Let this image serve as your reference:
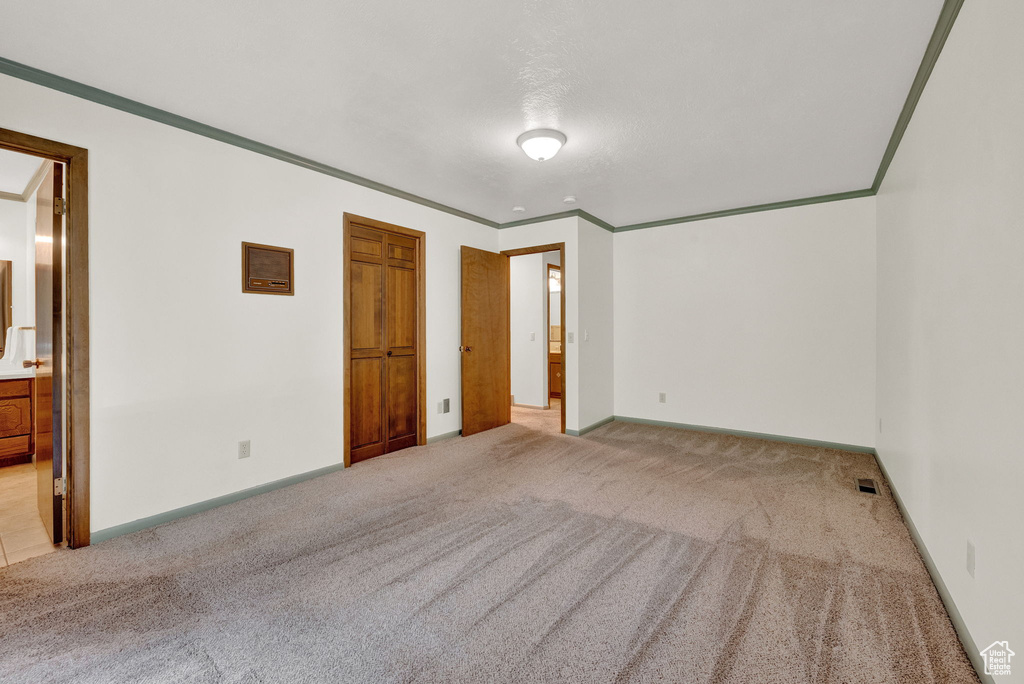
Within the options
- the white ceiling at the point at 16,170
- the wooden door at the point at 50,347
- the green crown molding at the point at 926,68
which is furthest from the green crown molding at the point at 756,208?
the white ceiling at the point at 16,170

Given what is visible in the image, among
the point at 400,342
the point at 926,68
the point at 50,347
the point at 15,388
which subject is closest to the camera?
the point at 926,68

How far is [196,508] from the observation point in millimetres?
2902

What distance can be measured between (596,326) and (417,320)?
86.1 inches

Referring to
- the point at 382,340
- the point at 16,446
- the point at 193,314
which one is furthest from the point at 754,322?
the point at 16,446

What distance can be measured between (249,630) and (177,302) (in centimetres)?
206

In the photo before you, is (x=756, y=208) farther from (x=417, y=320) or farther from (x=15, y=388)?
(x=15, y=388)

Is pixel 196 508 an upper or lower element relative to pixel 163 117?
lower

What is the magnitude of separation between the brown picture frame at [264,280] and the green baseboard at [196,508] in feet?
4.74

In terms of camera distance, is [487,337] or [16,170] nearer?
[16,170]

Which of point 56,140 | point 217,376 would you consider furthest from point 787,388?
point 56,140

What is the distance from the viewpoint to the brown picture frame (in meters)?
3.14

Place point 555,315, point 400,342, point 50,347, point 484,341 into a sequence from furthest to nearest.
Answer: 1. point 555,315
2. point 484,341
3. point 400,342
4. point 50,347

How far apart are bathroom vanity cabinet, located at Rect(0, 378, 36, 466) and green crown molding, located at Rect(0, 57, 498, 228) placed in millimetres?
2850

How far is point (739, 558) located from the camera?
2.33 meters
